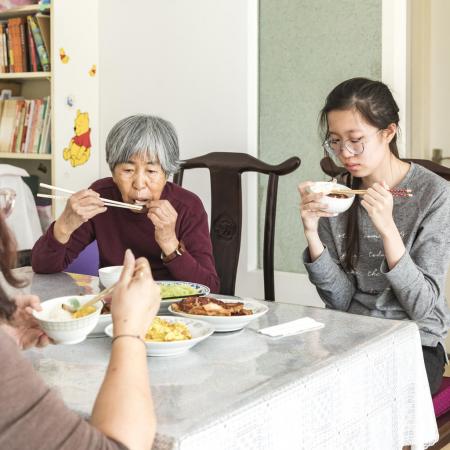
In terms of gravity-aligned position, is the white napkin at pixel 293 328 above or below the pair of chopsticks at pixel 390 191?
below

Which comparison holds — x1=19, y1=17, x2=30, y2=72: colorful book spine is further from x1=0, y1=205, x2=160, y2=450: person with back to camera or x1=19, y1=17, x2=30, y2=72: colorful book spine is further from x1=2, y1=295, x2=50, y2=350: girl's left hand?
x1=0, y1=205, x2=160, y2=450: person with back to camera

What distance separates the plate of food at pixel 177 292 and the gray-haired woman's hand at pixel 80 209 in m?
0.39

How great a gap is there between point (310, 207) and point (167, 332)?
0.70 metres

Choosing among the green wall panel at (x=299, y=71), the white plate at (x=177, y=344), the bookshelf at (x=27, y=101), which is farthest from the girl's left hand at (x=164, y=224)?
the bookshelf at (x=27, y=101)

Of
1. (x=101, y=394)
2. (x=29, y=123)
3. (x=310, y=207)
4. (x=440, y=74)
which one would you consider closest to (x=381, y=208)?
(x=310, y=207)

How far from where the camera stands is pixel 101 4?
12.0 feet

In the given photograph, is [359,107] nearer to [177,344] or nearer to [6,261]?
[177,344]

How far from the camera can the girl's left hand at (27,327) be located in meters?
1.22

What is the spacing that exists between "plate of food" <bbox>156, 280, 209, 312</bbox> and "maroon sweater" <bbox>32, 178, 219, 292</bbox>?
321 mm

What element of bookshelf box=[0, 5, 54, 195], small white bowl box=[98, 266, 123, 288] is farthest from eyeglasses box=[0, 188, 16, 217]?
bookshelf box=[0, 5, 54, 195]

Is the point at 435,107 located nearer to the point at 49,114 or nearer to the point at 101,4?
the point at 101,4

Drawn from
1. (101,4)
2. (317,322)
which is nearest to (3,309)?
(317,322)

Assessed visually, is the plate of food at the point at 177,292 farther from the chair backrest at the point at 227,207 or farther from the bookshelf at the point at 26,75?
the bookshelf at the point at 26,75

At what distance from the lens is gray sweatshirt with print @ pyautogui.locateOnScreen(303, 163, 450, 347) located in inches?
68.2
